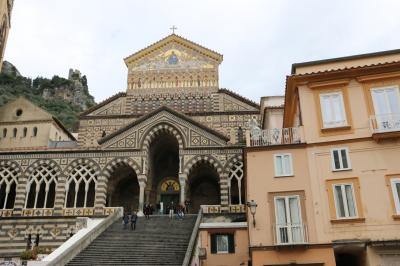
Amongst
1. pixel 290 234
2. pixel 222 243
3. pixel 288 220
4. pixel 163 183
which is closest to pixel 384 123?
pixel 288 220

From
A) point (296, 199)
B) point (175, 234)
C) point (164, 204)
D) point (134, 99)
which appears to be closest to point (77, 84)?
point (134, 99)

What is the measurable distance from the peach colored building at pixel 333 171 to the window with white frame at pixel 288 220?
1.4 inches

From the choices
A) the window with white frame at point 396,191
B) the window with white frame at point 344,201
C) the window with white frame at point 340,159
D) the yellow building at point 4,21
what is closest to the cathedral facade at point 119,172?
the yellow building at point 4,21

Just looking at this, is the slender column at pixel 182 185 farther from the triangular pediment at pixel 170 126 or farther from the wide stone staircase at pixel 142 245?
the wide stone staircase at pixel 142 245

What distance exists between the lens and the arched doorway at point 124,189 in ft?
94.5

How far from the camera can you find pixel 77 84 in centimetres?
9244

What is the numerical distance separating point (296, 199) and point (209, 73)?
22800 mm

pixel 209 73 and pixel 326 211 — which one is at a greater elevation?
pixel 209 73

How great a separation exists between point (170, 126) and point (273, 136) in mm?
12845

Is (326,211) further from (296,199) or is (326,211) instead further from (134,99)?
(134,99)

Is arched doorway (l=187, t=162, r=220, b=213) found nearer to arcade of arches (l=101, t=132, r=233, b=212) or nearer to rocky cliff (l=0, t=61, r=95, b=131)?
arcade of arches (l=101, t=132, r=233, b=212)

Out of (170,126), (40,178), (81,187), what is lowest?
(81,187)

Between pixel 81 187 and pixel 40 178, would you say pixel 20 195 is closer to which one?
pixel 40 178

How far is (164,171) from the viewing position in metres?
31.0
